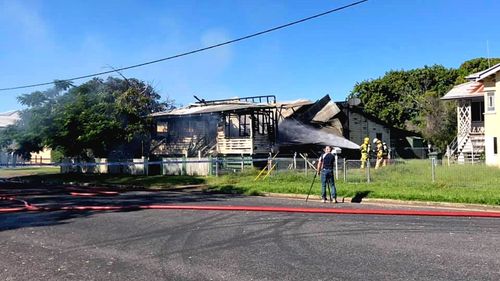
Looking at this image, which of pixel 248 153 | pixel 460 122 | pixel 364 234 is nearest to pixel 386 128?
pixel 460 122

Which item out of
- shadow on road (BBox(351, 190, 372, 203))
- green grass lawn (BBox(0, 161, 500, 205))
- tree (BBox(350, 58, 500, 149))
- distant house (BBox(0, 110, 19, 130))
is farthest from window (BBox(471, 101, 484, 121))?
distant house (BBox(0, 110, 19, 130))

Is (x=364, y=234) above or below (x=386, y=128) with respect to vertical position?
below

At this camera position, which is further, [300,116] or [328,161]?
[300,116]

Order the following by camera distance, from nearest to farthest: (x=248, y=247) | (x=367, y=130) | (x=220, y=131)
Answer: (x=248, y=247) < (x=220, y=131) < (x=367, y=130)

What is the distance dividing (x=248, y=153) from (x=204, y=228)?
20.4m

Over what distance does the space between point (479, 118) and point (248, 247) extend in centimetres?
2965

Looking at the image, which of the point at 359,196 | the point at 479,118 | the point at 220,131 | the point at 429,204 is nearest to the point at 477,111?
the point at 479,118

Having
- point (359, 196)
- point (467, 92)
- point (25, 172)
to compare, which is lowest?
point (359, 196)

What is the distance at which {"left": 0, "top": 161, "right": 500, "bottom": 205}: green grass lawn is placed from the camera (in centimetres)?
1494

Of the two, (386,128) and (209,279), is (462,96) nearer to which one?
(386,128)

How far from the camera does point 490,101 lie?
2792cm

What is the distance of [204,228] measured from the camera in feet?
32.2

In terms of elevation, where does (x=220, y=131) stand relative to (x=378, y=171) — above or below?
above

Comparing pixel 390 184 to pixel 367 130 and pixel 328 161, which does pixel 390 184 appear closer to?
pixel 328 161
